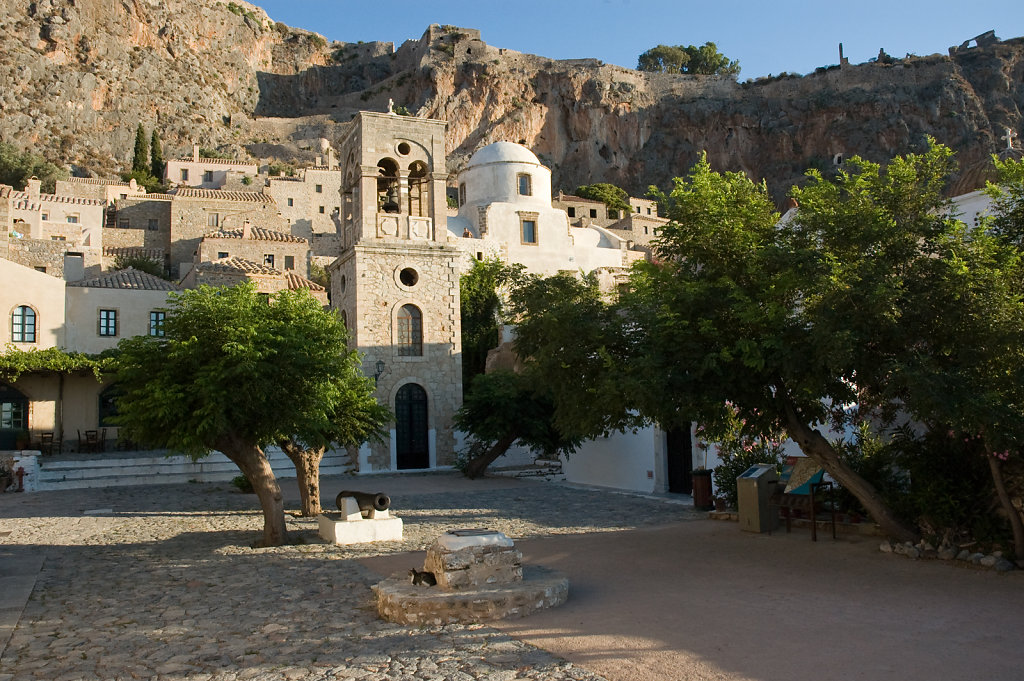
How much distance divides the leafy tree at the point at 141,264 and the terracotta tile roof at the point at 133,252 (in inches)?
20.1

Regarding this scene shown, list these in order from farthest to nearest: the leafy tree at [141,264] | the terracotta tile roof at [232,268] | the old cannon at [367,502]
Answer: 1. the leafy tree at [141,264]
2. the terracotta tile roof at [232,268]
3. the old cannon at [367,502]

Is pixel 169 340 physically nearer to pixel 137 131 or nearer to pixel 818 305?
pixel 818 305

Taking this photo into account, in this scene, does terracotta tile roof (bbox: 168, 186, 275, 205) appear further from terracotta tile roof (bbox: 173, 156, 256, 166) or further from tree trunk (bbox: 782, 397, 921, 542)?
tree trunk (bbox: 782, 397, 921, 542)

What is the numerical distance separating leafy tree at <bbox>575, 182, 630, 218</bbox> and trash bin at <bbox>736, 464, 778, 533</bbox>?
→ 54.4 m

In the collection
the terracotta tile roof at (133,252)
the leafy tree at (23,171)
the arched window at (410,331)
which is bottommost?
the arched window at (410,331)

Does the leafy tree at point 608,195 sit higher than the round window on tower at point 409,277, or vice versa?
the leafy tree at point 608,195

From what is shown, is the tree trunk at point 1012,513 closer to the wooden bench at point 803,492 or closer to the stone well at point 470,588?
the wooden bench at point 803,492

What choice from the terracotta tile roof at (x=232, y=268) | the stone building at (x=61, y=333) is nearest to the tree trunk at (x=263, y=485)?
the stone building at (x=61, y=333)

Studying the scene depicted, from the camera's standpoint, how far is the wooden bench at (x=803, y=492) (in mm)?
11328

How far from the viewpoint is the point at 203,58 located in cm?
8538

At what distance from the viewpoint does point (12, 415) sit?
27.2 m

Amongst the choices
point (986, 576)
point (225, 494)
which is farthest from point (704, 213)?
point (225, 494)

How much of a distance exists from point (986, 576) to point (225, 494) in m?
16.3

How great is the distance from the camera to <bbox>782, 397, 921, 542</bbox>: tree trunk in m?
9.64
